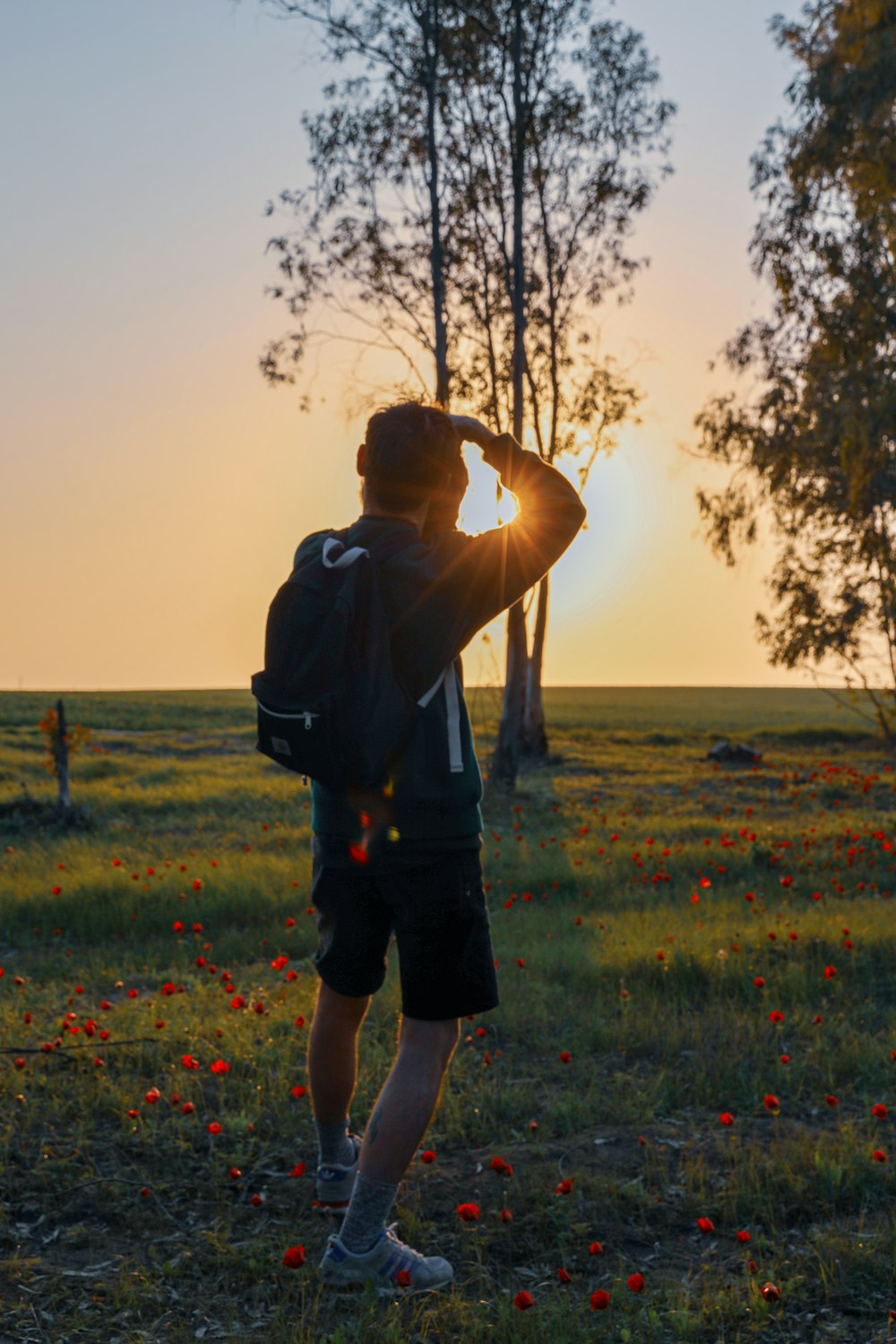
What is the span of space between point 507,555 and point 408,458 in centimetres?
40

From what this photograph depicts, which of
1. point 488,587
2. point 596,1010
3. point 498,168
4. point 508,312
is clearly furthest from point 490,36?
point 488,587

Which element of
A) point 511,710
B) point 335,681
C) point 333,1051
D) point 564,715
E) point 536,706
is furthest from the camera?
point 564,715

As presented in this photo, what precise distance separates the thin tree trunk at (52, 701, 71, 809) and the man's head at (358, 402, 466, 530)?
11574 millimetres

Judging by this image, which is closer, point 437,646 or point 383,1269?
point 437,646

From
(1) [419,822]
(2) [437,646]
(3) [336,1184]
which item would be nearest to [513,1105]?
(3) [336,1184]

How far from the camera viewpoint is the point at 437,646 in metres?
3.48

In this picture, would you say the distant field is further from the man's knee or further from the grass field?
the man's knee

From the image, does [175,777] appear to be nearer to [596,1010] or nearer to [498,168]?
[498,168]

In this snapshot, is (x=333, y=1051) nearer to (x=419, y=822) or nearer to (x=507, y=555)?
(x=419, y=822)

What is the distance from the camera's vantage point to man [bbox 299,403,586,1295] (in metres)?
3.49

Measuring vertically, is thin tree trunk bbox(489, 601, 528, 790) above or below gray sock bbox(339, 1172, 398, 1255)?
above

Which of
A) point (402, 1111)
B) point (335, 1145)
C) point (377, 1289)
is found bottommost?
point (377, 1289)

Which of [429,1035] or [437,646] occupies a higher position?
[437,646]

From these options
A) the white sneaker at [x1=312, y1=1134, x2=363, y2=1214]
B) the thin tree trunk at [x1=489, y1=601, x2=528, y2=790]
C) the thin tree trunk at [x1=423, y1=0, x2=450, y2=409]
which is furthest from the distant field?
the white sneaker at [x1=312, y1=1134, x2=363, y2=1214]
